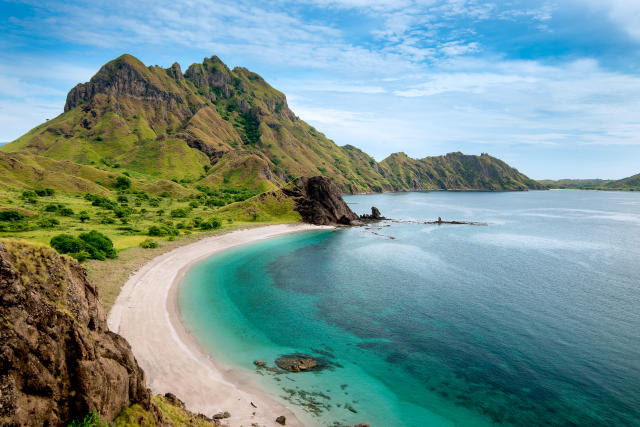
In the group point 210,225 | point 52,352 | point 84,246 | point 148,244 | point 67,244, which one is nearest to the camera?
point 52,352

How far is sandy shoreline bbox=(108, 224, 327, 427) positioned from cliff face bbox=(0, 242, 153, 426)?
11.1 metres

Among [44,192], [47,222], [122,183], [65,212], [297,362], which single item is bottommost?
[297,362]

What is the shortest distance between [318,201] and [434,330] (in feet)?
342

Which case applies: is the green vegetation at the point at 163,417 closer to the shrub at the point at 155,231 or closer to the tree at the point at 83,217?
the shrub at the point at 155,231

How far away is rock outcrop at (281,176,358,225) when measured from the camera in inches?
5502

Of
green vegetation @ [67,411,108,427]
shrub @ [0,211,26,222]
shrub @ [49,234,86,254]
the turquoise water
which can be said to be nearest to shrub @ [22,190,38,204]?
shrub @ [0,211,26,222]

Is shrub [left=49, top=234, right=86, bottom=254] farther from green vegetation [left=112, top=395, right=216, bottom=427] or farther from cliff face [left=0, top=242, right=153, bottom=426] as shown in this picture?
cliff face [left=0, top=242, right=153, bottom=426]

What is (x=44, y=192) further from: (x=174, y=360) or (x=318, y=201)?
(x=174, y=360)

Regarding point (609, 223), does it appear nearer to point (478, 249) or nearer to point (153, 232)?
point (478, 249)

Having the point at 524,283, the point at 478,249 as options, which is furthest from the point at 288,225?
the point at 524,283

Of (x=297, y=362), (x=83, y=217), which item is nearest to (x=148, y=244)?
(x=83, y=217)

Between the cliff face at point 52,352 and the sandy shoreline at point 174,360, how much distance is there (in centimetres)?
1114

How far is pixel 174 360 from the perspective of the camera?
3156cm

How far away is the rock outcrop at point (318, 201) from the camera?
458 ft
